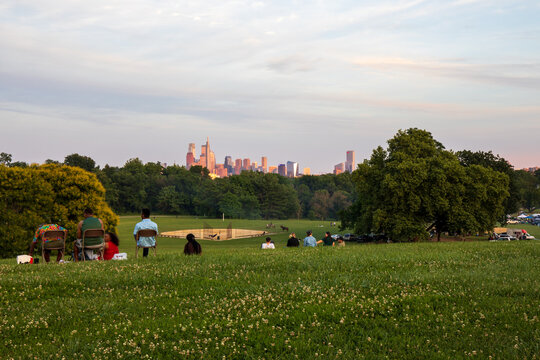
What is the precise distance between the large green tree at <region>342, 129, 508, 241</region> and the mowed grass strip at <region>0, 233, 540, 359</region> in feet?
101

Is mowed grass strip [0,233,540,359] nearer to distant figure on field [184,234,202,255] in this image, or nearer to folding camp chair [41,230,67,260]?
folding camp chair [41,230,67,260]

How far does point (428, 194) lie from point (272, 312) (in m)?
38.4

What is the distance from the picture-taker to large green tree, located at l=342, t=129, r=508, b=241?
42219mm

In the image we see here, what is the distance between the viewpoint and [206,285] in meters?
10.1

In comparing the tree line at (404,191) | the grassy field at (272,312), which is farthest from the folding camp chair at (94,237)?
the tree line at (404,191)

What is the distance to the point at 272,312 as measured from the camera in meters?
7.82

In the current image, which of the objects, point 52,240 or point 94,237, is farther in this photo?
point 52,240

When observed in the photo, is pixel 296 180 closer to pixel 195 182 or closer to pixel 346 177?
pixel 346 177

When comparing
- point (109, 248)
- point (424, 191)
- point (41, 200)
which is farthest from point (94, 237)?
point (424, 191)

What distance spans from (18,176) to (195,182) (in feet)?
428

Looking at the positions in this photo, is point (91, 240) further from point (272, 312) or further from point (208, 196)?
point (208, 196)

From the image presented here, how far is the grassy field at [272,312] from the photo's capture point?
6.38m

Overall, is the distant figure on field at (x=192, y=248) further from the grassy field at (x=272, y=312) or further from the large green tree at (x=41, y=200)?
the large green tree at (x=41, y=200)

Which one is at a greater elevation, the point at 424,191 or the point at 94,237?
the point at 424,191
